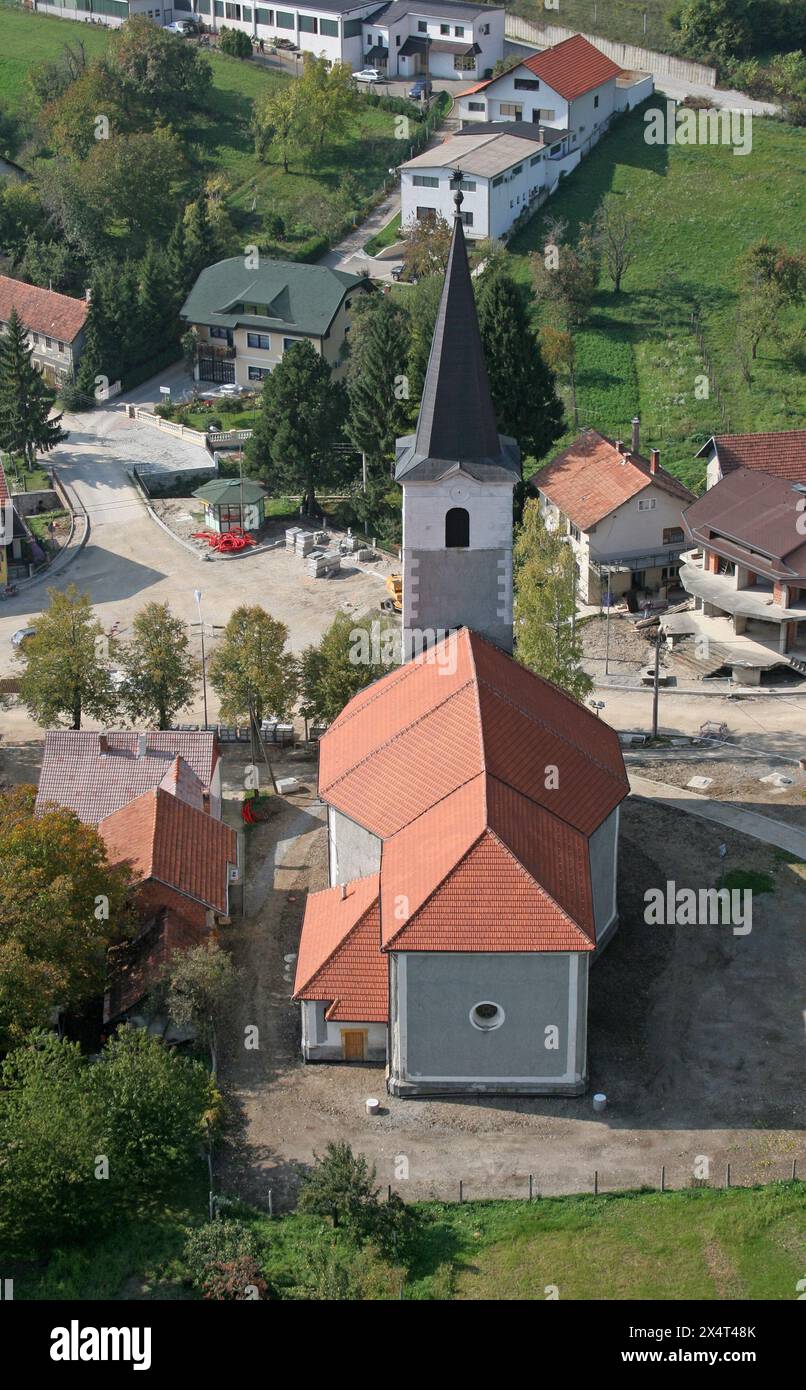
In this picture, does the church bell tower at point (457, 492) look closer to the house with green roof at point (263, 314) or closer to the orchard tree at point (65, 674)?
the orchard tree at point (65, 674)

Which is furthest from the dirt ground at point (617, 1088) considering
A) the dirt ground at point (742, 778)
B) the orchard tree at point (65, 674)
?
the orchard tree at point (65, 674)

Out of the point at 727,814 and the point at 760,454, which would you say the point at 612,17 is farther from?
the point at 727,814

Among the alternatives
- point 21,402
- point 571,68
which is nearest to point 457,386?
point 21,402

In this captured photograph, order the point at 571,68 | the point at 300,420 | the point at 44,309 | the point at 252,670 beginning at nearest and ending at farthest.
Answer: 1. the point at 252,670
2. the point at 300,420
3. the point at 44,309
4. the point at 571,68

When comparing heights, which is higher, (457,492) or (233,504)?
(457,492)

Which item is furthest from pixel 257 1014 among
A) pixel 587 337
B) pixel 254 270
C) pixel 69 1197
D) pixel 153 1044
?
pixel 254 270

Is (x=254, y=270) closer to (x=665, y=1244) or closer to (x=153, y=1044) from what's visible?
(x=153, y=1044)

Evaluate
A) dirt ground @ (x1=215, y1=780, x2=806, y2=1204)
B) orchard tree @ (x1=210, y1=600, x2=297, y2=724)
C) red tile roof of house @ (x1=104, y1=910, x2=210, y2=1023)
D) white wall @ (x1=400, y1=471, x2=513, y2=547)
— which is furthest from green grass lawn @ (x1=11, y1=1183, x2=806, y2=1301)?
orchard tree @ (x1=210, y1=600, x2=297, y2=724)
